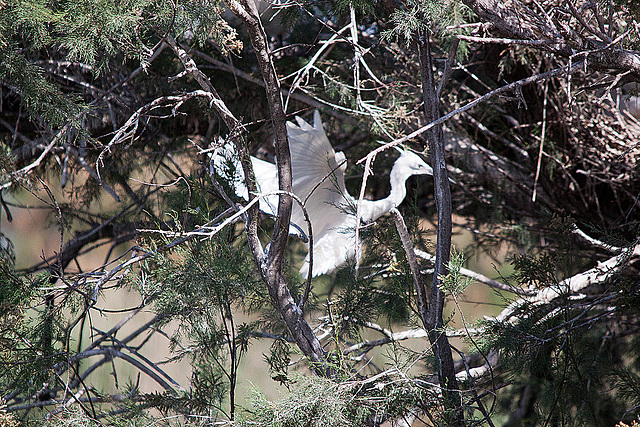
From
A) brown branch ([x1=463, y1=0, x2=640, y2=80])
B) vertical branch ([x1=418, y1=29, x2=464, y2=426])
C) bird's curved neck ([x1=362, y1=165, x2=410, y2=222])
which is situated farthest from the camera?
bird's curved neck ([x1=362, y1=165, x2=410, y2=222])

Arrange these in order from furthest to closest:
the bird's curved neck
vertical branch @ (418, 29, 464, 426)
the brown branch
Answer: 1. the bird's curved neck
2. vertical branch @ (418, 29, 464, 426)
3. the brown branch

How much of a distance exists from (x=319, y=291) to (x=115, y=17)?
1.73 m

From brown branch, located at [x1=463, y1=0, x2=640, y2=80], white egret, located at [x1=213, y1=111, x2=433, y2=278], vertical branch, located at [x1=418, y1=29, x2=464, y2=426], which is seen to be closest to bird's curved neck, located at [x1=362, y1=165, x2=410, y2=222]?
white egret, located at [x1=213, y1=111, x2=433, y2=278]

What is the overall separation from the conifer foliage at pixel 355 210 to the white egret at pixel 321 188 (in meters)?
0.04

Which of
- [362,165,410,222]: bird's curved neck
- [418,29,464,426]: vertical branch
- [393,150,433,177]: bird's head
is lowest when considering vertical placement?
A: [418,29,464,426]: vertical branch

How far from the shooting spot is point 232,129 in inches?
28.5

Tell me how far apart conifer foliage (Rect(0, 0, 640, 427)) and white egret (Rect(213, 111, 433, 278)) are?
0.13 feet

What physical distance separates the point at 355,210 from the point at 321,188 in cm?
8

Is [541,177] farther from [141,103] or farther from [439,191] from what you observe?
[141,103]

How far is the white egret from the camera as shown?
2.87ft

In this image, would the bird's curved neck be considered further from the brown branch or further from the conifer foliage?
the brown branch

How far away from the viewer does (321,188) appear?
95cm

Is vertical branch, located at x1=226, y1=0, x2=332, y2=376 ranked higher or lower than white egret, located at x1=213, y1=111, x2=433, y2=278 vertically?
lower

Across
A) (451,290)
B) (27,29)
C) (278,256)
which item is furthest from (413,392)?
(27,29)
